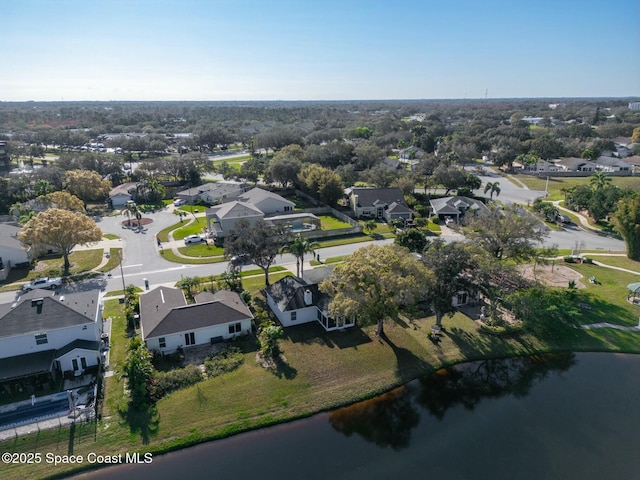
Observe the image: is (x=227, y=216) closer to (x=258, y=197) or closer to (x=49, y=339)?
(x=258, y=197)

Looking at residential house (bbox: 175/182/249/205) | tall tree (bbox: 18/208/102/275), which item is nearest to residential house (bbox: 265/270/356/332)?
tall tree (bbox: 18/208/102/275)

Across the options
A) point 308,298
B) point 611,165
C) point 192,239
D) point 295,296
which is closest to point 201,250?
point 192,239

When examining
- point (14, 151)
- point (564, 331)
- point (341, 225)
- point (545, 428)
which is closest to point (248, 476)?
point (545, 428)

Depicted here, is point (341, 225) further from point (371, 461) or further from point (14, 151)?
point (14, 151)

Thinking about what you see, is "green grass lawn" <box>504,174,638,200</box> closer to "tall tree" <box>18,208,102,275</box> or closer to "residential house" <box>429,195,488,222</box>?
"residential house" <box>429,195,488,222</box>

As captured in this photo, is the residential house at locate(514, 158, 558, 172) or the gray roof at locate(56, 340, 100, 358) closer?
the gray roof at locate(56, 340, 100, 358)

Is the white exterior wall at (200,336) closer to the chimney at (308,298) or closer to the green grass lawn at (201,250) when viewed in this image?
the chimney at (308,298)
